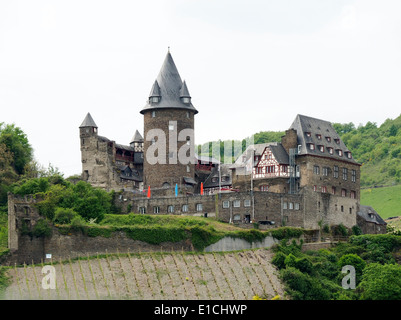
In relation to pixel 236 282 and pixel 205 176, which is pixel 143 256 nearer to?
pixel 236 282

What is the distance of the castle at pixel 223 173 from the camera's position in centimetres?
8488

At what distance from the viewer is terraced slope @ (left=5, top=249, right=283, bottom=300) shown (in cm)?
6738

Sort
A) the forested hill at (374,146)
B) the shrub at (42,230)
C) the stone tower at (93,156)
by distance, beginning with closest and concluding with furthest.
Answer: the shrub at (42,230), the stone tower at (93,156), the forested hill at (374,146)

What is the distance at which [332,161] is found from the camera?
9156cm

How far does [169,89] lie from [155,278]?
2717 cm

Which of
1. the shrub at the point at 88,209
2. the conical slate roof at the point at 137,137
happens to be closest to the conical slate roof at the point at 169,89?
the conical slate roof at the point at 137,137

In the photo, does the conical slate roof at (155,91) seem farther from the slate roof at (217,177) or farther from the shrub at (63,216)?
the shrub at (63,216)

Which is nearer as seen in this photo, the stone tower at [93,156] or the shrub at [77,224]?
the shrub at [77,224]

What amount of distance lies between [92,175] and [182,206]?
11760 millimetres

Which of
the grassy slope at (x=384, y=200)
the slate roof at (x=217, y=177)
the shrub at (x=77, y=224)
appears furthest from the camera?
the grassy slope at (x=384, y=200)

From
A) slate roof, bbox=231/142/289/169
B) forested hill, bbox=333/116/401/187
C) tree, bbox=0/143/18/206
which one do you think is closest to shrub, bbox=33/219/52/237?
tree, bbox=0/143/18/206

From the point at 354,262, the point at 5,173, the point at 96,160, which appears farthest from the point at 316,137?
the point at 5,173

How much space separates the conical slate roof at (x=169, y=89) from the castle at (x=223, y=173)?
91 mm

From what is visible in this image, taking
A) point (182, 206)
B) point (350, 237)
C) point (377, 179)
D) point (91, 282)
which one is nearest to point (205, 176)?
point (182, 206)
